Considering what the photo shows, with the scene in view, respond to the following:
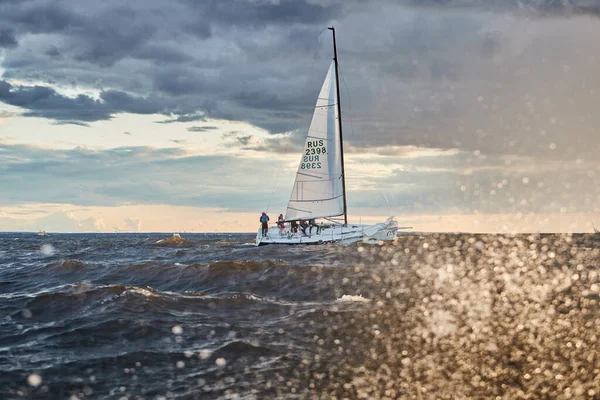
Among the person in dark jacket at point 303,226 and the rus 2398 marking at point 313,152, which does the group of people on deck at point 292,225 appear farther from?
the rus 2398 marking at point 313,152

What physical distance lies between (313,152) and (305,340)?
37.5 metres

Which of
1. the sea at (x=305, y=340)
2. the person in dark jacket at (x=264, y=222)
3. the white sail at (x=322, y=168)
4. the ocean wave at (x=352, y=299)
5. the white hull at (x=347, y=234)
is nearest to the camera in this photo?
the sea at (x=305, y=340)

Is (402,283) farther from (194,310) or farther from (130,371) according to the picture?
(130,371)

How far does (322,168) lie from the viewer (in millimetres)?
48500

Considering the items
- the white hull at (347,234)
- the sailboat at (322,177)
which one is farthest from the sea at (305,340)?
the sailboat at (322,177)

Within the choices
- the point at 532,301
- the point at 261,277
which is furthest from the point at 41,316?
the point at 532,301

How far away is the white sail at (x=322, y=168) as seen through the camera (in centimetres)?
4812

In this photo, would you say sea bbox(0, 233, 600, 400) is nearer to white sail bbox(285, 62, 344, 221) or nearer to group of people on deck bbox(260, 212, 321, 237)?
group of people on deck bbox(260, 212, 321, 237)

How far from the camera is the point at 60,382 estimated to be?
9000 millimetres

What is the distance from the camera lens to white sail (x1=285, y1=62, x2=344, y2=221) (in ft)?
158

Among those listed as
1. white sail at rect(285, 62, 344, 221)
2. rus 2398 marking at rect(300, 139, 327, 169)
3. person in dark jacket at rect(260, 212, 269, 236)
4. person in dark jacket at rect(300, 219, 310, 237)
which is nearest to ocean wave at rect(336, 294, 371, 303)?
person in dark jacket at rect(300, 219, 310, 237)

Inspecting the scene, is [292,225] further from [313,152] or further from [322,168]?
[313,152]

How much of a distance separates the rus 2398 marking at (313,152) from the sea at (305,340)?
27969mm

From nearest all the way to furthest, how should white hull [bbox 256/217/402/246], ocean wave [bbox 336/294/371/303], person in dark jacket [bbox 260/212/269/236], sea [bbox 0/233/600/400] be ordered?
sea [bbox 0/233/600/400] < ocean wave [bbox 336/294/371/303] < white hull [bbox 256/217/402/246] < person in dark jacket [bbox 260/212/269/236]
